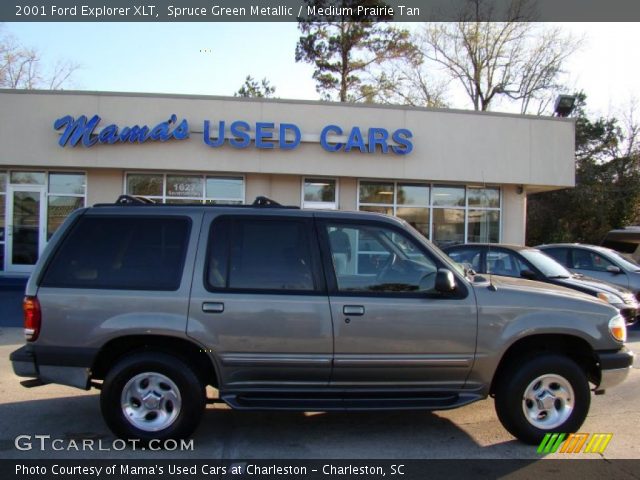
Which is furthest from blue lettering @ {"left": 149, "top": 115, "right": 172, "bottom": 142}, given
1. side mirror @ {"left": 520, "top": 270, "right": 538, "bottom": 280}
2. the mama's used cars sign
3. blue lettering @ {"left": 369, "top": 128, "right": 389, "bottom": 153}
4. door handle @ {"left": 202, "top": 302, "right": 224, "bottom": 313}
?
door handle @ {"left": 202, "top": 302, "right": 224, "bottom": 313}

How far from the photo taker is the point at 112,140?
14.9 m

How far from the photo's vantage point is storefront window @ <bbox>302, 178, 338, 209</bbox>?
53.3 feet

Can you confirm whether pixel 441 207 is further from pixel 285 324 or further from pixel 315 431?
pixel 285 324

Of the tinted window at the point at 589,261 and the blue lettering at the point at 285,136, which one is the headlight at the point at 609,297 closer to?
the tinted window at the point at 589,261

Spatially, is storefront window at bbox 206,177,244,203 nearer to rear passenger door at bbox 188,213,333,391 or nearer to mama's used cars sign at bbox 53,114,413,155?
mama's used cars sign at bbox 53,114,413,155

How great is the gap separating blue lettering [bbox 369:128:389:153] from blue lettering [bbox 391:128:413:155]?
0.24 m

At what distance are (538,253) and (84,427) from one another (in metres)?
7.39

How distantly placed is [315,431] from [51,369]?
7.55ft

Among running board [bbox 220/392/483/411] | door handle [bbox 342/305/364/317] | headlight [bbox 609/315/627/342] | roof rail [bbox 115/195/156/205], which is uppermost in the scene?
roof rail [bbox 115/195/156/205]

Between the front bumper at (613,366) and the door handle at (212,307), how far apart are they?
10.5 ft

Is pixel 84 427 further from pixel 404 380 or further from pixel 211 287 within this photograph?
pixel 404 380

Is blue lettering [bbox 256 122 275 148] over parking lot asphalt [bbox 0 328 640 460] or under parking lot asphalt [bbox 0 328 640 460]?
over

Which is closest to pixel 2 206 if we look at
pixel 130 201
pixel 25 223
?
pixel 25 223

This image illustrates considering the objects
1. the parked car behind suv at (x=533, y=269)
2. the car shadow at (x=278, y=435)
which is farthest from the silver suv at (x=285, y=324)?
the parked car behind suv at (x=533, y=269)
